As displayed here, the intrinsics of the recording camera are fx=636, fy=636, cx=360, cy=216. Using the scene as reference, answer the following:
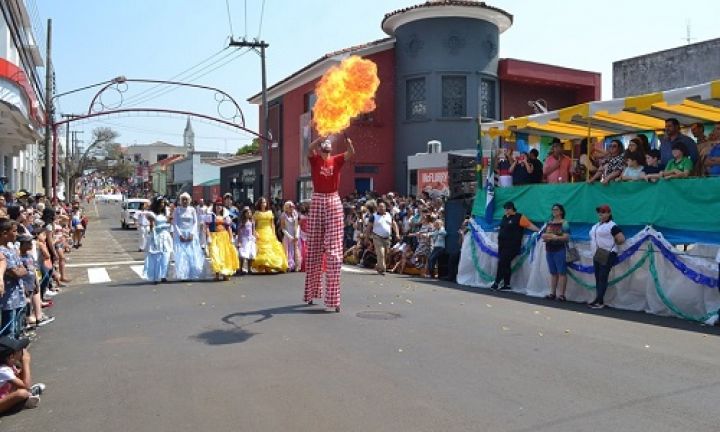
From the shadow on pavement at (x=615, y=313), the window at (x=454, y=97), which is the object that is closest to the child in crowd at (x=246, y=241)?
the shadow on pavement at (x=615, y=313)

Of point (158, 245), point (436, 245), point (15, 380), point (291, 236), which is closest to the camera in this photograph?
point (15, 380)

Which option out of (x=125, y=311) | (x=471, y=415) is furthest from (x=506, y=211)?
(x=471, y=415)

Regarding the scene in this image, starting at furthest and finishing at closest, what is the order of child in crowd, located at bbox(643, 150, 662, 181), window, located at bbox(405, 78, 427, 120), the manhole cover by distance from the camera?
window, located at bbox(405, 78, 427, 120), child in crowd, located at bbox(643, 150, 662, 181), the manhole cover

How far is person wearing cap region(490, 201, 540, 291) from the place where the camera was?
40.9ft

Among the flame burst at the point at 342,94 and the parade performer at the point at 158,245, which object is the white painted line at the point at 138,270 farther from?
the flame burst at the point at 342,94

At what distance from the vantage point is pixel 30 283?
285 inches

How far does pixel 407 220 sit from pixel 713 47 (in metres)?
14.0

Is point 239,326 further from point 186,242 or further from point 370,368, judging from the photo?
point 186,242

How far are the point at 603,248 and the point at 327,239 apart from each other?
15.3 ft

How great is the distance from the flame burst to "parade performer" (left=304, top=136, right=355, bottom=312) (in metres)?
0.38

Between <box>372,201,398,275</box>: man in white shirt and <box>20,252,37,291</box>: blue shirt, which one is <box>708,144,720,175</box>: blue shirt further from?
<box>20,252,37,291</box>: blue shirt

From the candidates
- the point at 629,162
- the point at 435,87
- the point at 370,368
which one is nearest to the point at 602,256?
the point at 629,162

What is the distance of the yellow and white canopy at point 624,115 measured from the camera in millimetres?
9789

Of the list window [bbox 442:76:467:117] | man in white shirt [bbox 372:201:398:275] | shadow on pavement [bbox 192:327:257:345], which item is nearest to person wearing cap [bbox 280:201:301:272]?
man in white shirt [bbox 372:201:398:275]
